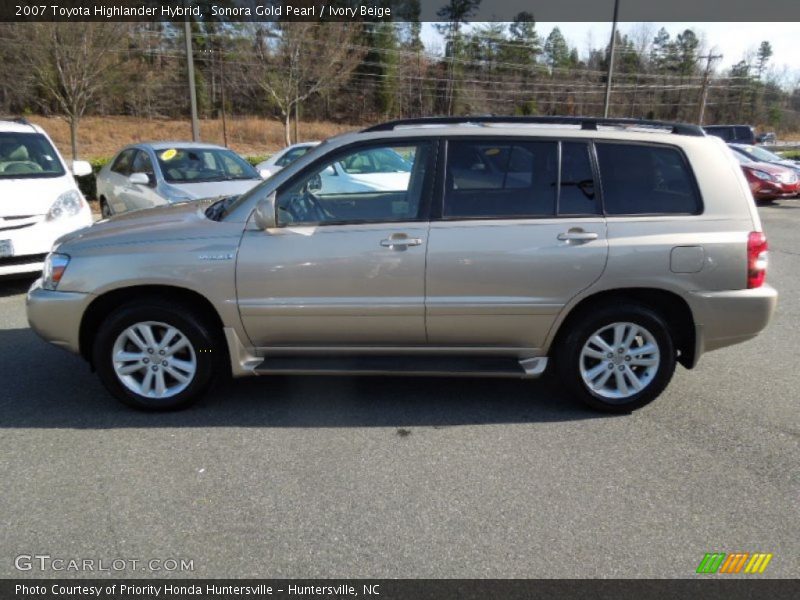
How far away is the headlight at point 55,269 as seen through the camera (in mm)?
3600

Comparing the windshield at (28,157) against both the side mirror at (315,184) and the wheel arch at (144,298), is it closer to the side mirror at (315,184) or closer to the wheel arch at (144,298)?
the wheel arch at (144,298)

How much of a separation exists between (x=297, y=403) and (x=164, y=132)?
47.2 meters

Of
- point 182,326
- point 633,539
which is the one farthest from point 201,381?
point 633,539

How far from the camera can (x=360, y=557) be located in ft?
8.02

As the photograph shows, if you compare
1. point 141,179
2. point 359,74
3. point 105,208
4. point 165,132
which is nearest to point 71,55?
point 105,208

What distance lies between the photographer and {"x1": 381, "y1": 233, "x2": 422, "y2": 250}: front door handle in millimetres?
3457

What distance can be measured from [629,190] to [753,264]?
85 centimetres

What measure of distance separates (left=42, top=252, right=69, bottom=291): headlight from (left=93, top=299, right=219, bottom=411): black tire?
396 mm

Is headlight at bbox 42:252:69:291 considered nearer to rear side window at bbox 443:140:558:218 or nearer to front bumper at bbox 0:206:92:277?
rear side window at bbox 443:140:558:218

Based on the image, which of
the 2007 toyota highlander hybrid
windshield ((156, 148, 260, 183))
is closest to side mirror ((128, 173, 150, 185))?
windshield ((156, 148, 260, 183))

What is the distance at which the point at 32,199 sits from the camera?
632 centimetres

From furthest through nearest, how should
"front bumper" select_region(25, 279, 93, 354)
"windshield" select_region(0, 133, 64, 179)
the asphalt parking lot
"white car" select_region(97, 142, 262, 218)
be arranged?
"white car" select_region(97, 142, 262, 218) → "windshield" select_region(0, 133, 64, 179) → "front bumper" select_region(25, 279, 93, 354) → the asphalt parking lot

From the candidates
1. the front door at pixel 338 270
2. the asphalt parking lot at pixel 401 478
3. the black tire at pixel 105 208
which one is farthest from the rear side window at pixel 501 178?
the black tire at pixel 105 208

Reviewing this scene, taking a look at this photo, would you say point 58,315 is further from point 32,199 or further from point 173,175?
point 173,175
